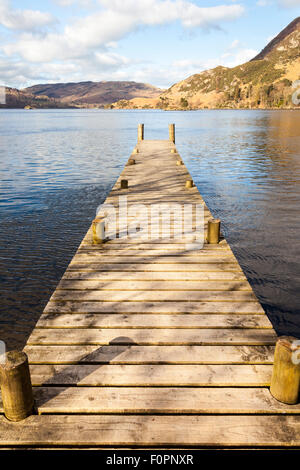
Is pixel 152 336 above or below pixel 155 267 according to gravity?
below

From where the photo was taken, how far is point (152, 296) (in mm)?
5453

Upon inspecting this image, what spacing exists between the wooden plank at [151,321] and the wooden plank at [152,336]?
0.08m

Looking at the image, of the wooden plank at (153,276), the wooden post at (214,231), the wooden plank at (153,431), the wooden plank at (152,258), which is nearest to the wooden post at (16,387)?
the wooden plank at (153,431)

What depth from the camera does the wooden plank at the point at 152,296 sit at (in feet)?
17.6

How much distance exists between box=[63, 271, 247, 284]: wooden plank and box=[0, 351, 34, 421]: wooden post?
285 cm

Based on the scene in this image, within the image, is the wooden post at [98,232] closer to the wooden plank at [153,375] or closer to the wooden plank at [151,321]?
the wooden plank at [151,321]

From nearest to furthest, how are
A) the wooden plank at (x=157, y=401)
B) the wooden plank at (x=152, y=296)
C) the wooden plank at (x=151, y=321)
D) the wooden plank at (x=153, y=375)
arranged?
the wooden plank at (x=157, y=401) → the wooden plank at (x=153, y=375) → the wooden plank at (x=151, y=321) → the wooden plank at (x=152, y=296)

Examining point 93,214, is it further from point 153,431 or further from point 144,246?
point 153,431

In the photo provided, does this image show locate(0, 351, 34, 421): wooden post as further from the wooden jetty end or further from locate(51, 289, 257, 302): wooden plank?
locate(51, 289, 257, 302): wooden plank

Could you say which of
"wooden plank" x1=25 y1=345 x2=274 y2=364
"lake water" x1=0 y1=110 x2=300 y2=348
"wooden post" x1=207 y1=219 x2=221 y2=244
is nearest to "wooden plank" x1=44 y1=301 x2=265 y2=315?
"wooden plank" x1=25 y1=345 x2=274 y2=364

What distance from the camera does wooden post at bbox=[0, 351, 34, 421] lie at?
10.3 feet

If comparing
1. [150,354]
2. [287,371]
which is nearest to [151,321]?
[150,354]

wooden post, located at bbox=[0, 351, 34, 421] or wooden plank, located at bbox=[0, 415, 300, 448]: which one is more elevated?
A: wooden post, located at bbox=[0, 351, 34, 421]

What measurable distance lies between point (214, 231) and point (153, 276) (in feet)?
7.20
